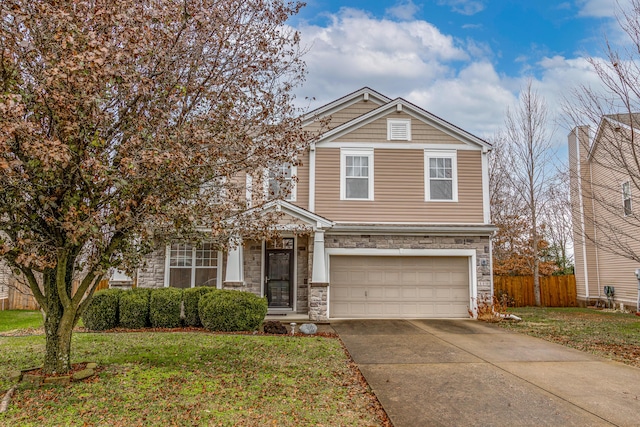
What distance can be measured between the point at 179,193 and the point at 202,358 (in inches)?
128

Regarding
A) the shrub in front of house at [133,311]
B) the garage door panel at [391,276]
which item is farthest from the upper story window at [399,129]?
the shrub in front of house at [133,311]

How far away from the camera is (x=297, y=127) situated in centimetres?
765

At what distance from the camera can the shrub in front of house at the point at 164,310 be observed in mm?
11133

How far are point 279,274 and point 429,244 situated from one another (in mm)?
4821

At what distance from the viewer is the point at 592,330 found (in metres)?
11.4

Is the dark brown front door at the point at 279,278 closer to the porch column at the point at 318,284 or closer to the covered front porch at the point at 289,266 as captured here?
the covered front porch at the point at 289,266

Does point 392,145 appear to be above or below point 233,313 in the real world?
above

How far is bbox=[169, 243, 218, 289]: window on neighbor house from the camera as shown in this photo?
43.5 feet

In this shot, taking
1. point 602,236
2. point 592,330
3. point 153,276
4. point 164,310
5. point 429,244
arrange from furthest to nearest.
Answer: point 602,236 → point 429,244 → point 153,276 → point 592,330 → point 164,310

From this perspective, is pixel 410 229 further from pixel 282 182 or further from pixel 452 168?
pixel 282 182

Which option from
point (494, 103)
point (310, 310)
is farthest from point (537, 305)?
point (310, 310)

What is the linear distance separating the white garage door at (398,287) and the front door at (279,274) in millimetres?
1361

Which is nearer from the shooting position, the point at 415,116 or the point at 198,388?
the point at 198,388

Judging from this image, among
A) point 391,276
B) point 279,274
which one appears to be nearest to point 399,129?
point 391,276
